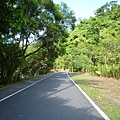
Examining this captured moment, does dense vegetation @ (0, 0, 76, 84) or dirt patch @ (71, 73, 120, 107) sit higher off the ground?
dense vegetation @ (0, 0, 76, 84)

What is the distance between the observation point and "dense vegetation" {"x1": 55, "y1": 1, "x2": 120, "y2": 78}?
41125mm

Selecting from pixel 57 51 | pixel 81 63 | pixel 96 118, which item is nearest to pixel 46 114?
pixel 96 118

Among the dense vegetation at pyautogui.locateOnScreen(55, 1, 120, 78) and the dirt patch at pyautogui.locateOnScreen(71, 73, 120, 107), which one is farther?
the dense vegetation at pyautogui.locateOnScreen(55, 1, 120, 78)

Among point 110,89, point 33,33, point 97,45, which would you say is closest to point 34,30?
point 33,33

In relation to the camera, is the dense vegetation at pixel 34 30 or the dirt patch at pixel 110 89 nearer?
the dirt patch at pixel 110 89

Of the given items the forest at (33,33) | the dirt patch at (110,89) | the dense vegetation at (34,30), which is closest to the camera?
the dirt patch at (110,89)

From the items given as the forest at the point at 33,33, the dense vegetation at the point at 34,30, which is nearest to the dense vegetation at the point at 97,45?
the forest at the point at 33,33

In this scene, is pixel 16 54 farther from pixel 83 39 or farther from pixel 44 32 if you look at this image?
pixel 83 39

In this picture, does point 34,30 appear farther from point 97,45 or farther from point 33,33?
point 97,45

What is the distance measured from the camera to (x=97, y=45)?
57875 millimetres

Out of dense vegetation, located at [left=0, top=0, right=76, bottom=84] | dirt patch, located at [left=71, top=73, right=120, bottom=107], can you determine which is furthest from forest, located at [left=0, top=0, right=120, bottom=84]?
dirt patch, located at [left=71, top=73, right=120, bottom=107]

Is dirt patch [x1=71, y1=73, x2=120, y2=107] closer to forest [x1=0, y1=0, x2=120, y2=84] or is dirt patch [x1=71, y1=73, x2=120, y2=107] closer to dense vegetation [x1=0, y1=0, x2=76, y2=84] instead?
forest [x1=0, y1=0, x2=120, y2=84]

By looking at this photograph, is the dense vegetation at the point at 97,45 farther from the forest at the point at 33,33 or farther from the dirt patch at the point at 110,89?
the dirt patch at the point at 110,89

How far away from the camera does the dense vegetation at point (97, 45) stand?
41125mm
